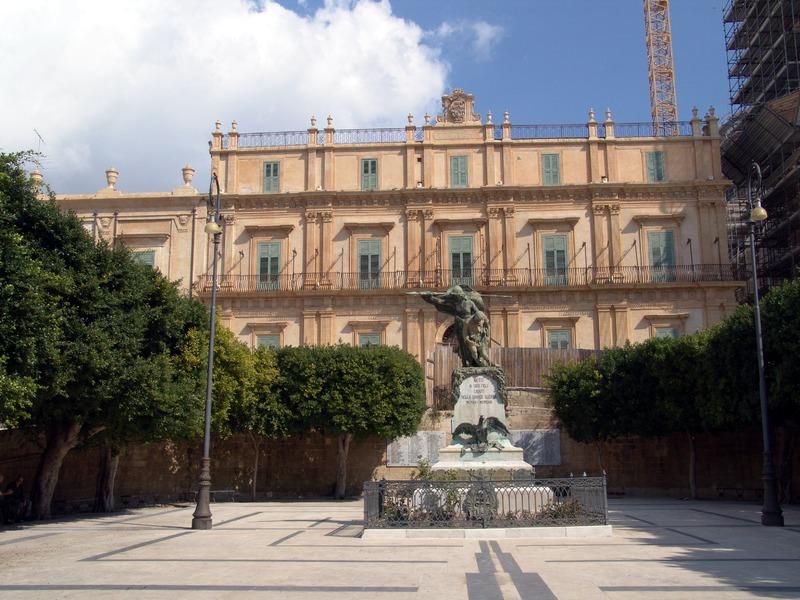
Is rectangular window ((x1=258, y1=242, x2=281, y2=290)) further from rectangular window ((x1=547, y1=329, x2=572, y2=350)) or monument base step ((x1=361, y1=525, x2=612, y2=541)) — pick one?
monument base step ((x1=361, y1=525, x2=612, y2=541))

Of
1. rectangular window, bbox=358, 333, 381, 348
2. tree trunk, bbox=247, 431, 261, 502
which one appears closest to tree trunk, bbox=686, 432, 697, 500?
rectangular window, bbox=358, 333, 381, 348

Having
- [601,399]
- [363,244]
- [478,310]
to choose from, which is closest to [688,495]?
[601,399]

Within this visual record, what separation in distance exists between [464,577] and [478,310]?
9.01m

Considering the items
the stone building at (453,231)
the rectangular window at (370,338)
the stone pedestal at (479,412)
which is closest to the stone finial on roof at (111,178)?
the stone building at (453,231)

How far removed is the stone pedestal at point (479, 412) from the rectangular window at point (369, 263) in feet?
75.8

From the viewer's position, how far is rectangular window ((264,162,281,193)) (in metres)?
42.6

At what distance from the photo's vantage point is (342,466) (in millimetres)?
31938

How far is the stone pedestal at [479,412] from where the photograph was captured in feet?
56.2

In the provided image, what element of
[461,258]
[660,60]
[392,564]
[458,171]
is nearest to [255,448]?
[461,258]

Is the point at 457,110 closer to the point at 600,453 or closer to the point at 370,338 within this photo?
the point at 370,338

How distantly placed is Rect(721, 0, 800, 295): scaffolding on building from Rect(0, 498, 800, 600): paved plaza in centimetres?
2601

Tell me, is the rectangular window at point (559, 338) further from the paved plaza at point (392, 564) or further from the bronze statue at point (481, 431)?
the bronze statue at point (481, 431)

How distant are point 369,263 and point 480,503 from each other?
89.5ft

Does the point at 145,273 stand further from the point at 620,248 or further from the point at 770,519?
the point at 620,248
